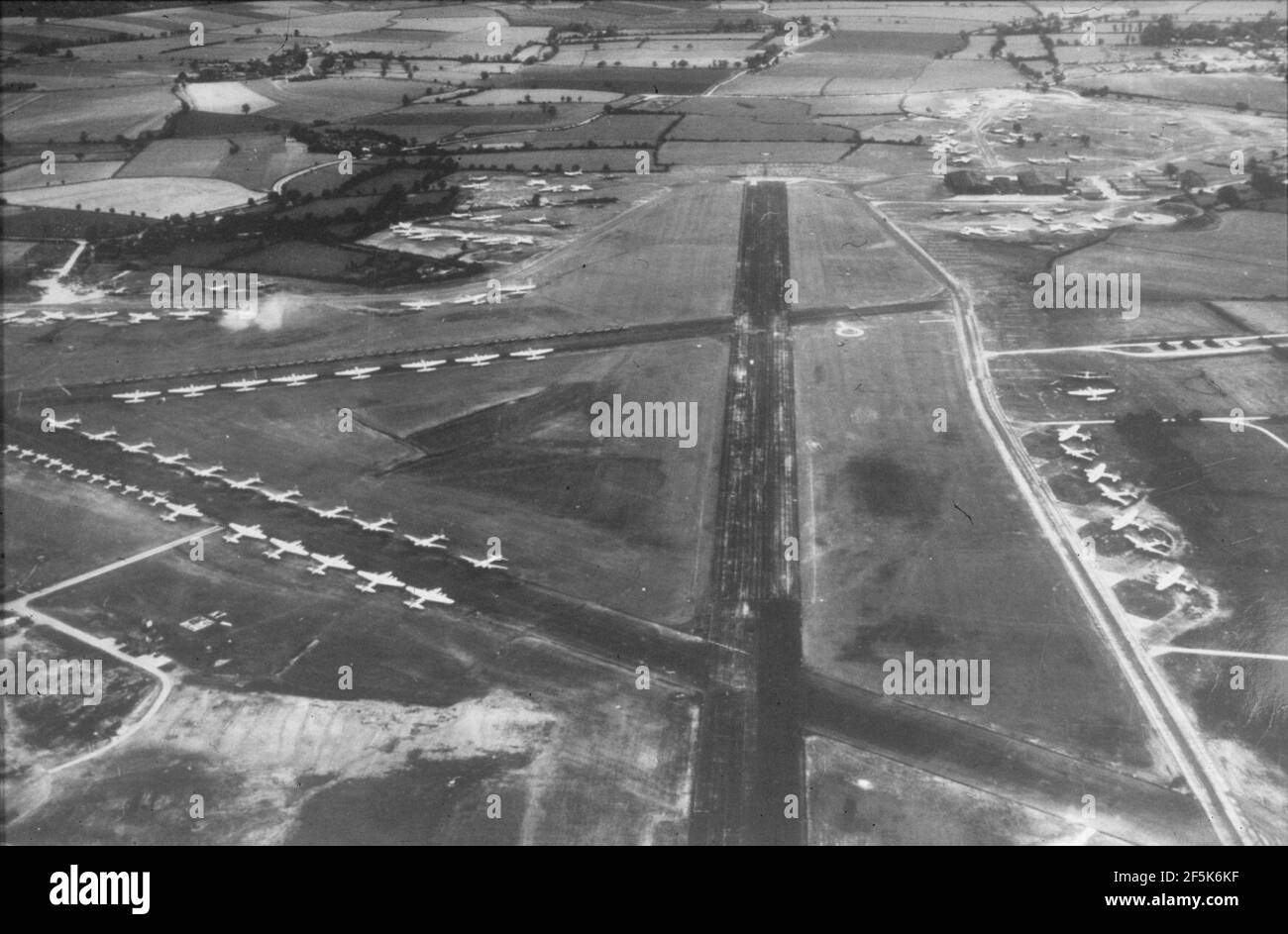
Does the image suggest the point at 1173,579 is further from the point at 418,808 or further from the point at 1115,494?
the point at 418,808

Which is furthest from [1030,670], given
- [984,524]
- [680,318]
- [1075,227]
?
[1075,227]

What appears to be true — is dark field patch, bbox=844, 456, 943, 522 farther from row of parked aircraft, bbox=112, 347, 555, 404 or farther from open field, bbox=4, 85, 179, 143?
open field, bbox=4, 85, 179, 143

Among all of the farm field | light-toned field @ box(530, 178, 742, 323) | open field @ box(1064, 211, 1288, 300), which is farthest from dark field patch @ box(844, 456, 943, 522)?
the farm field

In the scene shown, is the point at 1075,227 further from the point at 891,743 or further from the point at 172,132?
the point at 172,132

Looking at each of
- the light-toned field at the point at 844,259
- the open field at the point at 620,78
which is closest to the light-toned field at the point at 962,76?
the open field at the point at 620,78

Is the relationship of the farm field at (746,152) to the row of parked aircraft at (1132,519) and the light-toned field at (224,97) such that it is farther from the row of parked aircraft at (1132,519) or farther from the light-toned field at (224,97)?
the row of parked aircraft at (1132,519)

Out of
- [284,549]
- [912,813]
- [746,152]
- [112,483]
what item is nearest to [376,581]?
[284,549]
